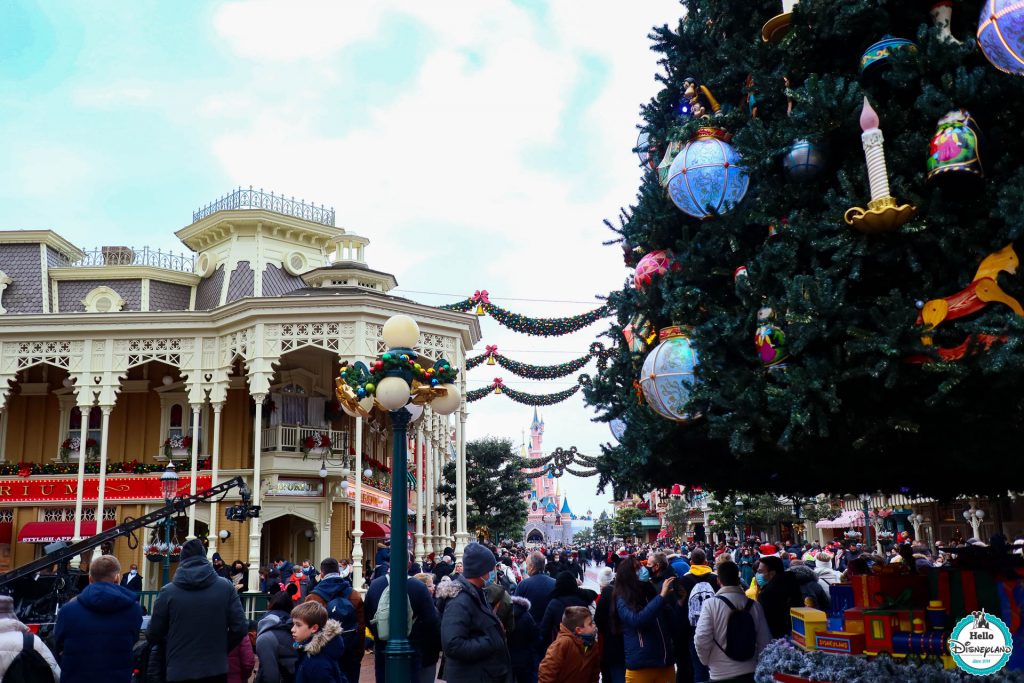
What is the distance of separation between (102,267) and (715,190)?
28.8m

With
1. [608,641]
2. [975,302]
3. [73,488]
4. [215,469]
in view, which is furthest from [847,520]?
[975,302]

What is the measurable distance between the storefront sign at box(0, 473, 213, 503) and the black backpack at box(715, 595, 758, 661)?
2329 cm

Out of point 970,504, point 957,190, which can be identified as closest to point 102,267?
point 957,190

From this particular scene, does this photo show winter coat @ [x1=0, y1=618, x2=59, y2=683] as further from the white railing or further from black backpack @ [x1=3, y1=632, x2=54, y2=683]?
the white railing

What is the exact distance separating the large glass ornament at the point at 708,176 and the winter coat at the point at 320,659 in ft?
13.6

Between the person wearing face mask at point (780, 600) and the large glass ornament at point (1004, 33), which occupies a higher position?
the large glass ornament at point (1004, 33)

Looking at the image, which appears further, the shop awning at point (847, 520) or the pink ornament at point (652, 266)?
the shop awning at point (847, 520)

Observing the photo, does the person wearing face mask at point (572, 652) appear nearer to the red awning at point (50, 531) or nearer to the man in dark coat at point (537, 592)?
the man in dark coat at point (537, 592)

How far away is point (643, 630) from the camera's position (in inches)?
280

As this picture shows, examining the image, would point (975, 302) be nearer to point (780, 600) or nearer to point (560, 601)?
point (780, 600)

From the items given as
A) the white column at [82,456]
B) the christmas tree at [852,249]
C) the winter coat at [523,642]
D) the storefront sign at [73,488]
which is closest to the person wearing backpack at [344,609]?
the winter coat at [523,642]

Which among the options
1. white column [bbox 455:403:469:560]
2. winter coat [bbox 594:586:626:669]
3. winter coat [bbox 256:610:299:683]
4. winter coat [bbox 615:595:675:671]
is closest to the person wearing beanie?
winter coat [bbox 256:610:299:683]

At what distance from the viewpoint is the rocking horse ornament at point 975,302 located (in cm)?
504

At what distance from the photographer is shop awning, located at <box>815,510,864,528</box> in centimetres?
4228
